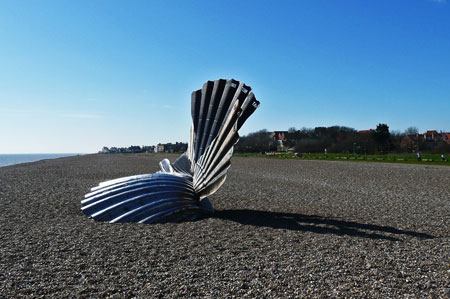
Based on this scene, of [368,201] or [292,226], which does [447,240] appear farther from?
[368,201]

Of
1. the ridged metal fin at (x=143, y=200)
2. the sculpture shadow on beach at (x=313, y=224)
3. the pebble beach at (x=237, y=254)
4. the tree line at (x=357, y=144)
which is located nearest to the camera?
the pebble beach at (x=237, y=254)

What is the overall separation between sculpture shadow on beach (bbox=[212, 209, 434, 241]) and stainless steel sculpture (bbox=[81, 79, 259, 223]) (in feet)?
2.77

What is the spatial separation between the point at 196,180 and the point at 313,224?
2.78 metres

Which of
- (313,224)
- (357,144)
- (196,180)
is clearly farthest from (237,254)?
(357,144)

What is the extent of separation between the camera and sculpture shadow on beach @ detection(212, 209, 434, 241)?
6.57 metres

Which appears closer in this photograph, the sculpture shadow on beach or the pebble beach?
the pebble beach

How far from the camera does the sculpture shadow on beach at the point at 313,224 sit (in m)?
6.57

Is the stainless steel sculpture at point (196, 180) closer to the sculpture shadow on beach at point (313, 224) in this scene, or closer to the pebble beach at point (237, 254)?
the pebble beach at point (237, 254)

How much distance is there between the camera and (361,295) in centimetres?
384

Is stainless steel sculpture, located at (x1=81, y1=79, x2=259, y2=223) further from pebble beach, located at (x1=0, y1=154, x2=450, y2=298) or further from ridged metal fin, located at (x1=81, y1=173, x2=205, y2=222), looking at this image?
pebble beach, located at (x1=0, y1=154, x2=450, y2=298)

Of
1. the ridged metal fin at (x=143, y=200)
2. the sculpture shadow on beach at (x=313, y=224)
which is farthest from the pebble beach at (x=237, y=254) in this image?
the ridged metal fin at (x=143, y=200)

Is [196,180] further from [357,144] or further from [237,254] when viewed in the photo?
[357,144]

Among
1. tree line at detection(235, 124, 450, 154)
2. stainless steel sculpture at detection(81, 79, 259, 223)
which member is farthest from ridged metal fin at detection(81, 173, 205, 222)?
tree line at detection(235, 124, 450, 154)

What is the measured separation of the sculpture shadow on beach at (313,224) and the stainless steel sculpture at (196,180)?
0.84 m
